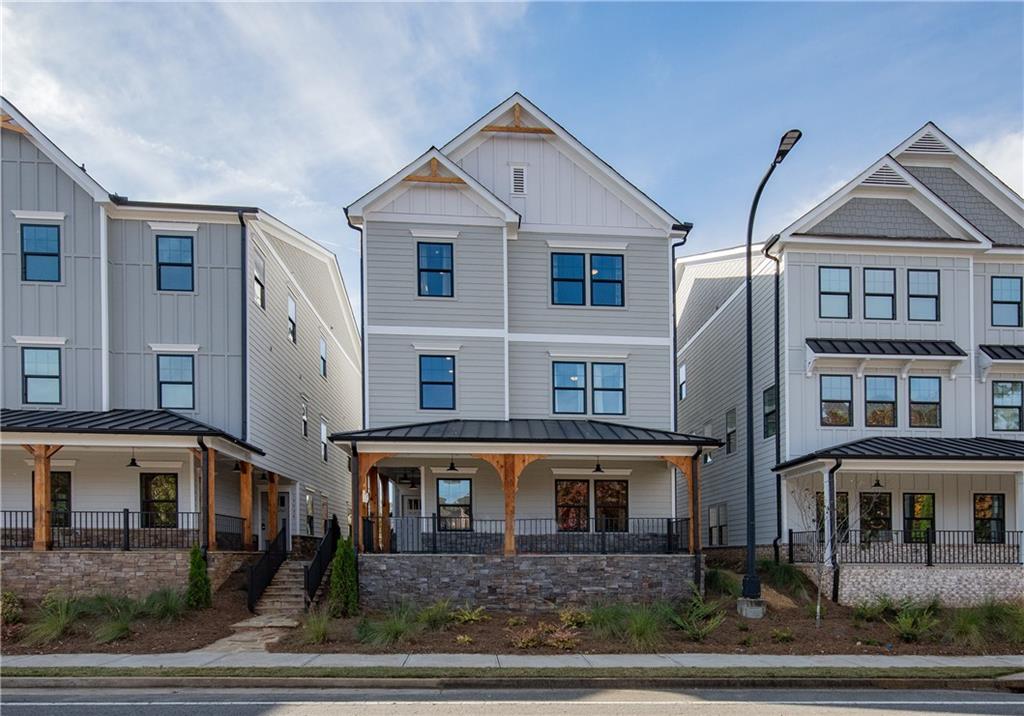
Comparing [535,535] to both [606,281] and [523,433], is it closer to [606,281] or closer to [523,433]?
[523,433]

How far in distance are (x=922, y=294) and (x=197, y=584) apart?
20958mm

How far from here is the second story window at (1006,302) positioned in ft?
75.6

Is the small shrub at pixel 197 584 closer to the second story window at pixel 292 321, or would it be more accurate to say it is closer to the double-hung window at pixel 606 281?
the second story window at pixel 292 321

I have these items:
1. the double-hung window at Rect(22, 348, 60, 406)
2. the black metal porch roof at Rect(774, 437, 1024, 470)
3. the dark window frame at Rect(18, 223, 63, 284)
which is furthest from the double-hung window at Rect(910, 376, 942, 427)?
the dark window frame at Rect(18, 223, 63, 284)

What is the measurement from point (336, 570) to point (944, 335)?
18170 mm

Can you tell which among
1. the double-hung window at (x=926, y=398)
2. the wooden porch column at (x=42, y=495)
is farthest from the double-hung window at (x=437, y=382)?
the double-hung window at (x=926, y=398)

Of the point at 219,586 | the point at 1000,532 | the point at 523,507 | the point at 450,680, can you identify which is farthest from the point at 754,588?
the point at 219,586

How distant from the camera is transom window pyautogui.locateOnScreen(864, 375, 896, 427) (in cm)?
2219

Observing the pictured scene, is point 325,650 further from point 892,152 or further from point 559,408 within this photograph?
point 892,152

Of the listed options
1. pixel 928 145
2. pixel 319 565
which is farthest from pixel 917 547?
pixel 319 565

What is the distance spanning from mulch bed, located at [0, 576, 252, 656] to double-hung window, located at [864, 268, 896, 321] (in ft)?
61.3

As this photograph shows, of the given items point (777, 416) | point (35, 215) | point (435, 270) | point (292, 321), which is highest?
point (35, 215)

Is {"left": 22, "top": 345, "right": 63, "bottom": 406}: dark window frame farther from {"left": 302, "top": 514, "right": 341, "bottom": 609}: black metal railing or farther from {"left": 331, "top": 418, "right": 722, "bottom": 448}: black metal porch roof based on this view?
{"left": 302, "top": 514, "right": 341, "bottom": 609}: black metal railing

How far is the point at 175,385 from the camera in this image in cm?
2094
